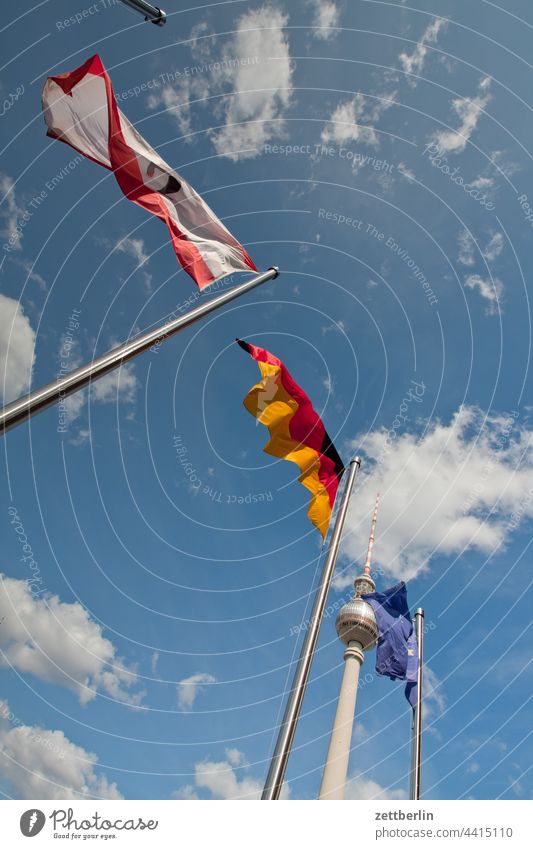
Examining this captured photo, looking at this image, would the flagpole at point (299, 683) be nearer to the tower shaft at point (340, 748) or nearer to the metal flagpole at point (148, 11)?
the metal flagpole at point (148, 11)

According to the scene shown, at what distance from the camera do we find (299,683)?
7.80 meters

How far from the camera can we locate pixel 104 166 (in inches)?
395

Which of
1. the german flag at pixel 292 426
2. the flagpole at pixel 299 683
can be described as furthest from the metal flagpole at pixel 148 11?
the flagpole at pixel 299 683

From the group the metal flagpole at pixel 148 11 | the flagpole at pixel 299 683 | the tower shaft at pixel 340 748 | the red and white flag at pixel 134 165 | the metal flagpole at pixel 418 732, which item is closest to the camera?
the flagpole at pixel 299 683

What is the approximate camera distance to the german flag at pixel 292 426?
13062 mm

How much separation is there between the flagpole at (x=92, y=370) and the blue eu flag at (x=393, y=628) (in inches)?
583

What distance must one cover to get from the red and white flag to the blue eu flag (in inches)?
578

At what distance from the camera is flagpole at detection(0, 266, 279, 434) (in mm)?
5906

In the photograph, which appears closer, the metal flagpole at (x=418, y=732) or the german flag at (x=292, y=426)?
the german flag at (x=292, y=426)

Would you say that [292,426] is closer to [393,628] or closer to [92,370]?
[92,370]

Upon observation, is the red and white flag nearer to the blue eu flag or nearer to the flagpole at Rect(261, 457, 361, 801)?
the flagpole at Rect(261, 457, 361, 801)
